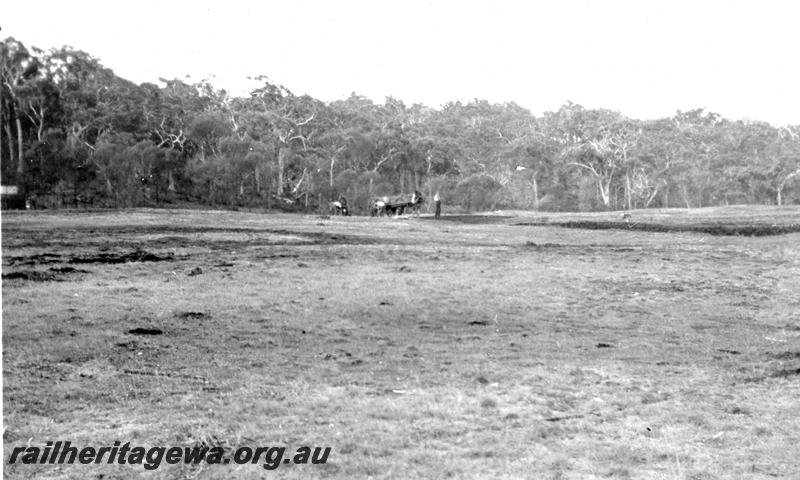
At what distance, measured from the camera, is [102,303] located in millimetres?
10781

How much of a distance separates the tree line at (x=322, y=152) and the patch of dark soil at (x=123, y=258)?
29.0 metres

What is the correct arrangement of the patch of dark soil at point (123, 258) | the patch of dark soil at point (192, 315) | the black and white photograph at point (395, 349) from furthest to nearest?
the patch of dark soil at point (123, 258) → the patch of dark soil at point (192, 315) → the black and white photograph at point (395, 349)

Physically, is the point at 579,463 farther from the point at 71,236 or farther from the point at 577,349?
the point at 71,236

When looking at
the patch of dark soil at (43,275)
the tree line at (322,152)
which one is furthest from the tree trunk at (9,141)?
the patch of dark soil at (43,275)

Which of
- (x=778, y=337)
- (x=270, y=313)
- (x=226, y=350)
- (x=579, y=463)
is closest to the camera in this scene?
(x=579, y=463)

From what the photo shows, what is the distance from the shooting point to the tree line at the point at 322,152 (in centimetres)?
5053

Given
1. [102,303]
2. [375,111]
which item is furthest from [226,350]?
[375,111]

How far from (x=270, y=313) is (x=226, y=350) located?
2474 mm

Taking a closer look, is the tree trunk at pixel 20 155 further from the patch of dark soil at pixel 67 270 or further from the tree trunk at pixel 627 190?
the tree trunk at pixel 627 190

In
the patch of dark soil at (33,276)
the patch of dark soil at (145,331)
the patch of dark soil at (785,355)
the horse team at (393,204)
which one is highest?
the horse team at (393,204)

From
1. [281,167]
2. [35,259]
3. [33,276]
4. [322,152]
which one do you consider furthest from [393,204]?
[33,276]

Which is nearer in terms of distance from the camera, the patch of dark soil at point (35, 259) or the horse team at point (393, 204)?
the patch of dark soil at point (35, 259)

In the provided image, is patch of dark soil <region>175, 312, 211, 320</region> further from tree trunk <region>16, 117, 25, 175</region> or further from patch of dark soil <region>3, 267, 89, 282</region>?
tree trunk <region>16, 117, 25, 175</region>

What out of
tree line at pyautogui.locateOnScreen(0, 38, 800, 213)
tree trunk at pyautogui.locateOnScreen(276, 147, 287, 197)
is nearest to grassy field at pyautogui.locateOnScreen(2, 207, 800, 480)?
tree line at pyautogui.locateOnScreen(0, 38, 800, 213)
